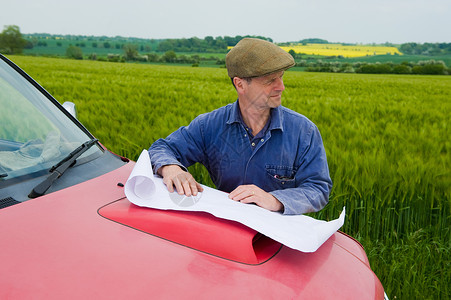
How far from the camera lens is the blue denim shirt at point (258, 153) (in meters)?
2.00

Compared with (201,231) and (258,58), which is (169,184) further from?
(258,58)

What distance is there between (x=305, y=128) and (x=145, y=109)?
13.8ft

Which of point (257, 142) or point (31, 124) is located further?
point (257, 142)

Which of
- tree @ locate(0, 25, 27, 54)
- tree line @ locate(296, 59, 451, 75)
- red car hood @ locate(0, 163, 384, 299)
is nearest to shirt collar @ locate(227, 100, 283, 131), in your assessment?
red car hood @ locate(0, 163, 384, 299)

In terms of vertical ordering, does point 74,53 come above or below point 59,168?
below

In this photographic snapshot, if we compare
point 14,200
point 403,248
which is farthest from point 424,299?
point 14,200

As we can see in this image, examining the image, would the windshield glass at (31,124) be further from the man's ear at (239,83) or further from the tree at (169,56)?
the tree at (169,56)

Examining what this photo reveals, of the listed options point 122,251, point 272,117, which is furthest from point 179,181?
point 272,117

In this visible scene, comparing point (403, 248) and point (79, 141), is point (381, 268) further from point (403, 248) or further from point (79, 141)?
point (79, 141)

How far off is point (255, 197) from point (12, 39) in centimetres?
6870

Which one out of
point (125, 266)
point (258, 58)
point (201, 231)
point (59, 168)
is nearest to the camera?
point (125, 266)

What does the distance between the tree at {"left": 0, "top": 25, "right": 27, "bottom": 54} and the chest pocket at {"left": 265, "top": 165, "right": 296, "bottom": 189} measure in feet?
201

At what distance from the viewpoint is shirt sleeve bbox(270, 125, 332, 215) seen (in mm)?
1676

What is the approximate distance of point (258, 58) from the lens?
6.60ft
